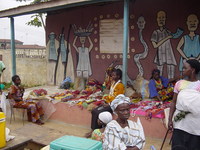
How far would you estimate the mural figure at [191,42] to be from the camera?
19.3 feet

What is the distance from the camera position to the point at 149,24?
258 inches

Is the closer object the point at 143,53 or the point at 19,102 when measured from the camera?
the point at 19,102

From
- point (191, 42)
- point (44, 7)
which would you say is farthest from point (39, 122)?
point (191, 42)

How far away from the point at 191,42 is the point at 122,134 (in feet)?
14.5

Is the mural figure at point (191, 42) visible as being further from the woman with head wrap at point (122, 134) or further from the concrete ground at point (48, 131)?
the woman with head wrap at point (122, 134)

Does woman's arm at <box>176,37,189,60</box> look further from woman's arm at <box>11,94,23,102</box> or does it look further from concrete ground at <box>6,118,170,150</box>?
woman's arm at <box>11,94,23,102</box>

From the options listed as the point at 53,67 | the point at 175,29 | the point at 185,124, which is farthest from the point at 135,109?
the point at 53,67

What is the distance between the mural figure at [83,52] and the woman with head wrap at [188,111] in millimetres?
5142

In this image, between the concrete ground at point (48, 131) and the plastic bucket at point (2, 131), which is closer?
the plastic bucket at point (2, 131)

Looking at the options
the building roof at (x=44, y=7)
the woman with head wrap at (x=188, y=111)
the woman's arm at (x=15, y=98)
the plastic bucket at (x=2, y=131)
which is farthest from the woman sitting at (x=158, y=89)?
the plastic bucket at (x=2, y=131)

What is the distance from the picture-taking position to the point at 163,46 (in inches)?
251

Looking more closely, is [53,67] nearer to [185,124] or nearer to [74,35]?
[74,35]

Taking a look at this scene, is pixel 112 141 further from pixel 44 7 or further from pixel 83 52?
pixel 83 52

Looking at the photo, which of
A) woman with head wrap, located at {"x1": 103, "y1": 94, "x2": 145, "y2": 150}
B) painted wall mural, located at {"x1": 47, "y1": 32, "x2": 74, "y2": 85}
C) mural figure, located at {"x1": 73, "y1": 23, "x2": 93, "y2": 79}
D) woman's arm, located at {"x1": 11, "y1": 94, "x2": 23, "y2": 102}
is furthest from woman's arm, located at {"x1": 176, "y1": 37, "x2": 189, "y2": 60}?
woman's arm, located at {"x1": 11, "y1": 94, "x2": 23, "y2": 102}
